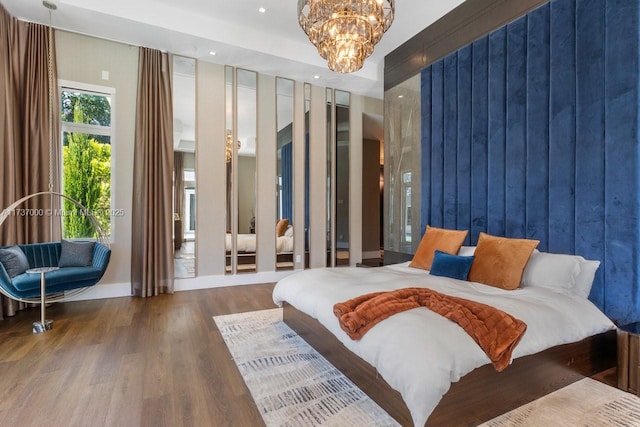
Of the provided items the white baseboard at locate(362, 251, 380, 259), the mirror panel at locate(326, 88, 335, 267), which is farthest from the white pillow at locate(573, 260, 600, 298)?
the white baseboard at locate(362, 251, 380, 259)

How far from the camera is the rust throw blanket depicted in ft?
5.80

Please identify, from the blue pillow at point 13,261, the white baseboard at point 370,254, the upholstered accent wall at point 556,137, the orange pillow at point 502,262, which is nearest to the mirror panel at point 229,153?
the blue pillow at point 13,261

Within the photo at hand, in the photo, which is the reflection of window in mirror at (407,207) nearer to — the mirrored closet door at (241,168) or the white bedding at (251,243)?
the white bedding at (251,243)

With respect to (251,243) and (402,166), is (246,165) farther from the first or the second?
(402,166)

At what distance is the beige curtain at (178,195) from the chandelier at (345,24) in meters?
2.82

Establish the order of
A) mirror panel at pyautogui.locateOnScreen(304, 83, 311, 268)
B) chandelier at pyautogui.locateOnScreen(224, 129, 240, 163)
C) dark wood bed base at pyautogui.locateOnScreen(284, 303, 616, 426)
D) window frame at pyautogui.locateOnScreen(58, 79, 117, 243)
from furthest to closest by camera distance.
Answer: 1. mirror panel at pyautogui.locateOnScreen(304, 83, 311, 268)
2. chandelier at pyautogui.locateOnScreen(224, 129, 240, 163)
3. window frame at pyautogui.locateOnScreen(58, 79, 117, 243)
4. dark wood bed base at pyautogui.locateOnScreen(284, 303, 616, 426)

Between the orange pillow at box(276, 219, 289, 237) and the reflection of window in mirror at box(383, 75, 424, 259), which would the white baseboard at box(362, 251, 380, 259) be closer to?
the reflection of window in mirror at box(383, 75, 424, 259)

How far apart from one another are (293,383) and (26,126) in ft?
13.7

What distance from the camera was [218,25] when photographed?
433cm

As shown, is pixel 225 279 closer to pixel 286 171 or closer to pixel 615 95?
pixel 286 171

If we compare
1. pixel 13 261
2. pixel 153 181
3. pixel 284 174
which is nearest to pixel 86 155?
pixel 153 181

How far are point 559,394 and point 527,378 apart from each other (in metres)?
0.35

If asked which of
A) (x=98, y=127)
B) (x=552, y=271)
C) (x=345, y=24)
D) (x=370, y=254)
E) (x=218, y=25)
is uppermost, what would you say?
(x=218, y=25)

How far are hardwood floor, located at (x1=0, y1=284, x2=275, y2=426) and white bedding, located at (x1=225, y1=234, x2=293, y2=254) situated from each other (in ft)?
4.95
